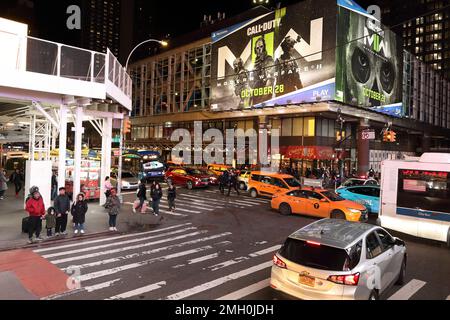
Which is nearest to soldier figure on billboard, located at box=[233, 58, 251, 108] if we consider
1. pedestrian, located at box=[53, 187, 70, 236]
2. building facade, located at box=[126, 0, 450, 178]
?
building facade, located at box=[126, 0, 450, 178]

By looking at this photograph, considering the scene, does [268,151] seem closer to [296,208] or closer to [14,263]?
[296,208]

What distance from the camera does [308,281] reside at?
20.0 ft

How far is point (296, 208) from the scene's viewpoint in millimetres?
17359

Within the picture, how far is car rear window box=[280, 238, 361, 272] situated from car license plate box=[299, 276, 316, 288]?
205mm

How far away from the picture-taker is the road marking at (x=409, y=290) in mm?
7412

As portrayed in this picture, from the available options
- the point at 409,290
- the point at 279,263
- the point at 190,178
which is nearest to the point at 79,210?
the point at 279,263

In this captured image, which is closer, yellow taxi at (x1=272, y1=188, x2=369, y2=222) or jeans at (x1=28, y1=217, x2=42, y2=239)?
jeans at (x1=28, y1=217, x2=42, y2=239)

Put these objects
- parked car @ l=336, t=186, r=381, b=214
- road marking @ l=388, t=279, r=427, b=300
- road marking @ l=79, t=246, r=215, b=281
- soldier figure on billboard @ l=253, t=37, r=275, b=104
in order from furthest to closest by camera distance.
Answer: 1. soldier figure on billboard @ l=253, t=37, r=275, b=104
2. parked car @ l=336, t=186, r=381, b=214
3. road marking @ l=79, t=246, r=215, b=281
4. road marking @ l=388, t=279, r=427, b=300

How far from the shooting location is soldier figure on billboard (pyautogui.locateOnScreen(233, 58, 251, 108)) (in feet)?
136

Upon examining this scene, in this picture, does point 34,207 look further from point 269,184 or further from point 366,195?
point 269,184

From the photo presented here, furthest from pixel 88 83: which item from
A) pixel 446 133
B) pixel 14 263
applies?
pixel 446 133

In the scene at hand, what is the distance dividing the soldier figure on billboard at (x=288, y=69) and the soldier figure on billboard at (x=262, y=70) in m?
1.13

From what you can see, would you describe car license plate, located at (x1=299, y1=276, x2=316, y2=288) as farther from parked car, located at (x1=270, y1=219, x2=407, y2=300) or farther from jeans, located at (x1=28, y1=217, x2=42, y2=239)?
jeans, located at (x1=28, y1=217, x2=42, y2=239)

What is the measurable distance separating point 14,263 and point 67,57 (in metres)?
8.54
